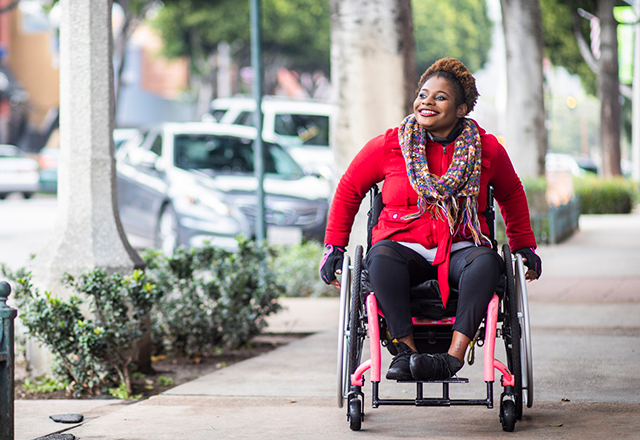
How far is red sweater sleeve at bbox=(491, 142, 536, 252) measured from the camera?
4.34 m

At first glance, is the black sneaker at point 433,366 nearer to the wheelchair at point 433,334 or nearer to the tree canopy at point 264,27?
the wheelchair at point 433,334

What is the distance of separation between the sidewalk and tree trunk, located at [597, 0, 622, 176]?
58.5 feet

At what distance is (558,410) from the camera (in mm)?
4410

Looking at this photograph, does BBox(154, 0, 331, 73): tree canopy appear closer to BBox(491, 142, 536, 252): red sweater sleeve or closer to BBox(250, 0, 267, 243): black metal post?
BBox(250, 0, 267, 243): black metal post

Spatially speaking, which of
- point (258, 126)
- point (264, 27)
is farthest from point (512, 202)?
point (264, 27)

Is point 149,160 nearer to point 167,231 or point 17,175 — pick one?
point 167,231

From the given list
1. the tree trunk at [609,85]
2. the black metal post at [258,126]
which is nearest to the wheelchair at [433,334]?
the black metal post at [258,126]

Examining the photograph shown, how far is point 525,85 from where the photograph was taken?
53.4 feet

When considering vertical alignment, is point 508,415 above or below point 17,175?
below

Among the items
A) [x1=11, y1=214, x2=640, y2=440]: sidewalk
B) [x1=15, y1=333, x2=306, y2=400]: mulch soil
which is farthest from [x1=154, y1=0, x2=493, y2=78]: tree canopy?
[x1=11, y1=214, x2=640, y2=440]: sidewalk

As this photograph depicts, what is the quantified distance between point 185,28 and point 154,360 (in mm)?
29688

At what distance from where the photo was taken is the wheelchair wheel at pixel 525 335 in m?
3.97

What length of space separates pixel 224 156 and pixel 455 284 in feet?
29.2

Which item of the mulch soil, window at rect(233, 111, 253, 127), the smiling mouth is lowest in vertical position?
the mulch soil
